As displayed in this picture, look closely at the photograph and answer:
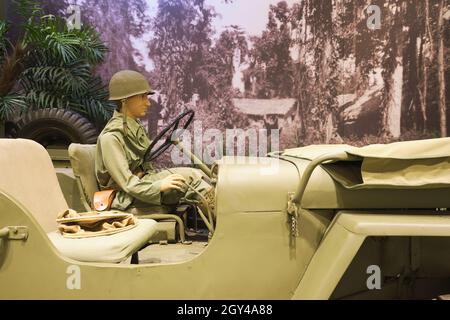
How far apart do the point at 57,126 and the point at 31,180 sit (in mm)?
3011

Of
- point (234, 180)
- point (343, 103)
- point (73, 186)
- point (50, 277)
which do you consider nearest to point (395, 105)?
point (343, 103)

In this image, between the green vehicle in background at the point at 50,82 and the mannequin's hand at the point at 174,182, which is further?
the green vehicle in background at the point at 50,82

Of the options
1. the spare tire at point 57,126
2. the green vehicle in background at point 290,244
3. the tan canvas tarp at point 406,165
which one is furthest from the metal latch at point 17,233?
the spare tire at point 57,126

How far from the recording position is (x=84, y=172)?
136 inches

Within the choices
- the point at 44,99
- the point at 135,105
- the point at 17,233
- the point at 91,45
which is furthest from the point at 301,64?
the point at 17,233

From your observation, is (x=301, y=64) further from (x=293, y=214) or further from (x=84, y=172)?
(x=293, y=214)

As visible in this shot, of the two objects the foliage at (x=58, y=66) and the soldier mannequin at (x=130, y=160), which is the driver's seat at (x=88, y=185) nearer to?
the soldier mannequin at (x=130, y=160)

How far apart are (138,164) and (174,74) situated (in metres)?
2.49

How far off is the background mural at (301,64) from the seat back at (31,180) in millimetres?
3264

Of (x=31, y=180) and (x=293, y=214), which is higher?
(x=31, y=180)

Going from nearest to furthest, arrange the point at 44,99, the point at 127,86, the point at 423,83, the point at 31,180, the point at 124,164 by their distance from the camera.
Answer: the point at 31,180 < the point at 124,164 < the point at 127,86 < the point at 44,99 < the point at 423,83

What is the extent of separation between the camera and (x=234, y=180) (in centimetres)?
185

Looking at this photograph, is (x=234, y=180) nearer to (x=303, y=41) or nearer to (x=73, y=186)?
(x=73, y=186)

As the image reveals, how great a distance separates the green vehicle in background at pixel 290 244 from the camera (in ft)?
5.49
